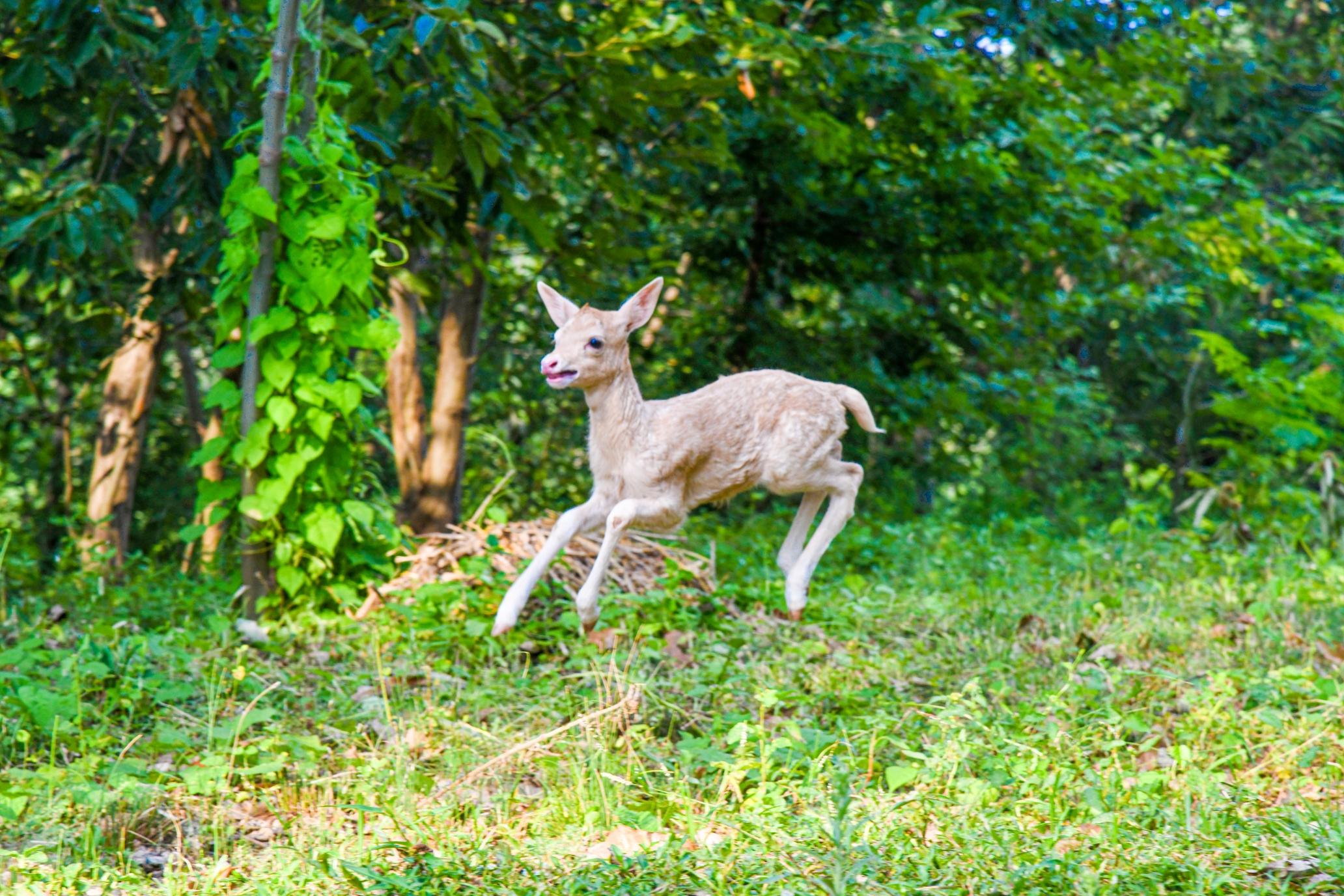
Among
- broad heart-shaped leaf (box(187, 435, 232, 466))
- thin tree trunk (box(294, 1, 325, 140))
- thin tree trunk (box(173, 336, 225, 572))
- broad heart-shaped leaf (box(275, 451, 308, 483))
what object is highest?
thin tree trunk (box(294, 1, 325, 140))

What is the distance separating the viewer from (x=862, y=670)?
563cm

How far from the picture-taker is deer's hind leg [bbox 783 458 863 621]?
3381mm

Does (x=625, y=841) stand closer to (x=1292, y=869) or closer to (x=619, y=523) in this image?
(x=619, y=523)

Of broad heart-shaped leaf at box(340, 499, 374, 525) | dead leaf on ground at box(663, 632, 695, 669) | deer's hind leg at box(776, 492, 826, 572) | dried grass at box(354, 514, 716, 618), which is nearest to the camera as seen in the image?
deer's hind leg at box(776, 492, 826, 572)

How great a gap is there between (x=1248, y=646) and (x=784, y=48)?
3.92 meters

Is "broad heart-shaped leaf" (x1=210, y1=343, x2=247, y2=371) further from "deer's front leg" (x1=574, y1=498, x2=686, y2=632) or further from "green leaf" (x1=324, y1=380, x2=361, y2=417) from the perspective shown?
"deer's front leg" (x1=574, y1=498, x2=686, y2=632)

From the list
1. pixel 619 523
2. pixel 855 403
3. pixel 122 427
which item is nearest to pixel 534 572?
pixel 619 523

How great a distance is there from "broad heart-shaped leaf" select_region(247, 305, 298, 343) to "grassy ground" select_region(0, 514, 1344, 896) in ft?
4.43

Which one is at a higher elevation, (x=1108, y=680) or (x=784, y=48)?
(x=784, y=48)

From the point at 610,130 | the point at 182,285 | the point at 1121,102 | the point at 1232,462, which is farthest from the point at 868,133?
the point at 182,285

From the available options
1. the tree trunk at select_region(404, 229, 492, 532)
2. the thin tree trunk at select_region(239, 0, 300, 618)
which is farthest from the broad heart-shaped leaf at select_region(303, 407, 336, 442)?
the tree trunk at select_region(404, 229, 492, 532)

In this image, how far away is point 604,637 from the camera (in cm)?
595

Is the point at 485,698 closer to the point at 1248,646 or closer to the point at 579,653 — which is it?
the point at 579,653

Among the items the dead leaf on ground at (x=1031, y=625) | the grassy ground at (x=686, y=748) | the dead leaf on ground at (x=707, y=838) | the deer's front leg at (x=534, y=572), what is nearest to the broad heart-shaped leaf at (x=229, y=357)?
the grassy ground at (x=686, y=748)
